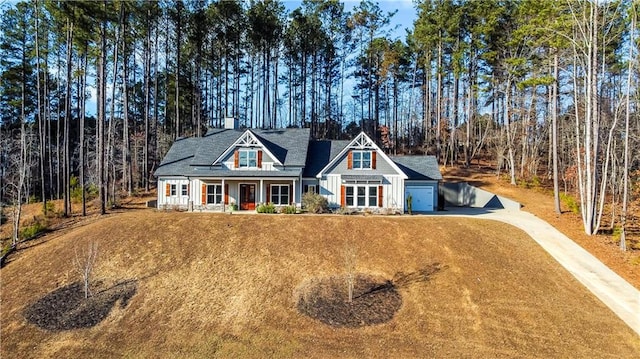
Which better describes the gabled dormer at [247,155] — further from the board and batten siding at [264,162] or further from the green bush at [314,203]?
the green bush at [314,203]

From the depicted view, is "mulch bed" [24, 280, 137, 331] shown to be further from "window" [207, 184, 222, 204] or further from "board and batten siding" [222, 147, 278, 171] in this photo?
"board and batten siding" [222, 147, 278, 171]

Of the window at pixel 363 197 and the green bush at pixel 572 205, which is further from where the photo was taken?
the window at pixel 363 197

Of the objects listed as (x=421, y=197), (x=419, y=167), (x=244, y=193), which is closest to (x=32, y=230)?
(x=244, y=193)

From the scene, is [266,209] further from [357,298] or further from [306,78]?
[306,78]

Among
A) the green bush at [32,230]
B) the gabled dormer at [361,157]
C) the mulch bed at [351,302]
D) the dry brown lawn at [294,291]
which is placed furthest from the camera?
the gabled dormer at [361,157]

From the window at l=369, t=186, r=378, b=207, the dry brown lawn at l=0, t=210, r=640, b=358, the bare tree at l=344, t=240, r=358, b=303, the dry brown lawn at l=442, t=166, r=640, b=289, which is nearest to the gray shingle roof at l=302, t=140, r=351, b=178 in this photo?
the window at l=369, t=186, r=378, b=207

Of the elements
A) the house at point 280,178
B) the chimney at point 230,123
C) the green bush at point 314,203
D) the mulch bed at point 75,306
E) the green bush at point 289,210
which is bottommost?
the mulch bed at point 75,306

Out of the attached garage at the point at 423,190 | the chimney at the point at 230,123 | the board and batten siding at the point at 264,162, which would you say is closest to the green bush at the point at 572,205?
the attached garage at the point at 423,190
